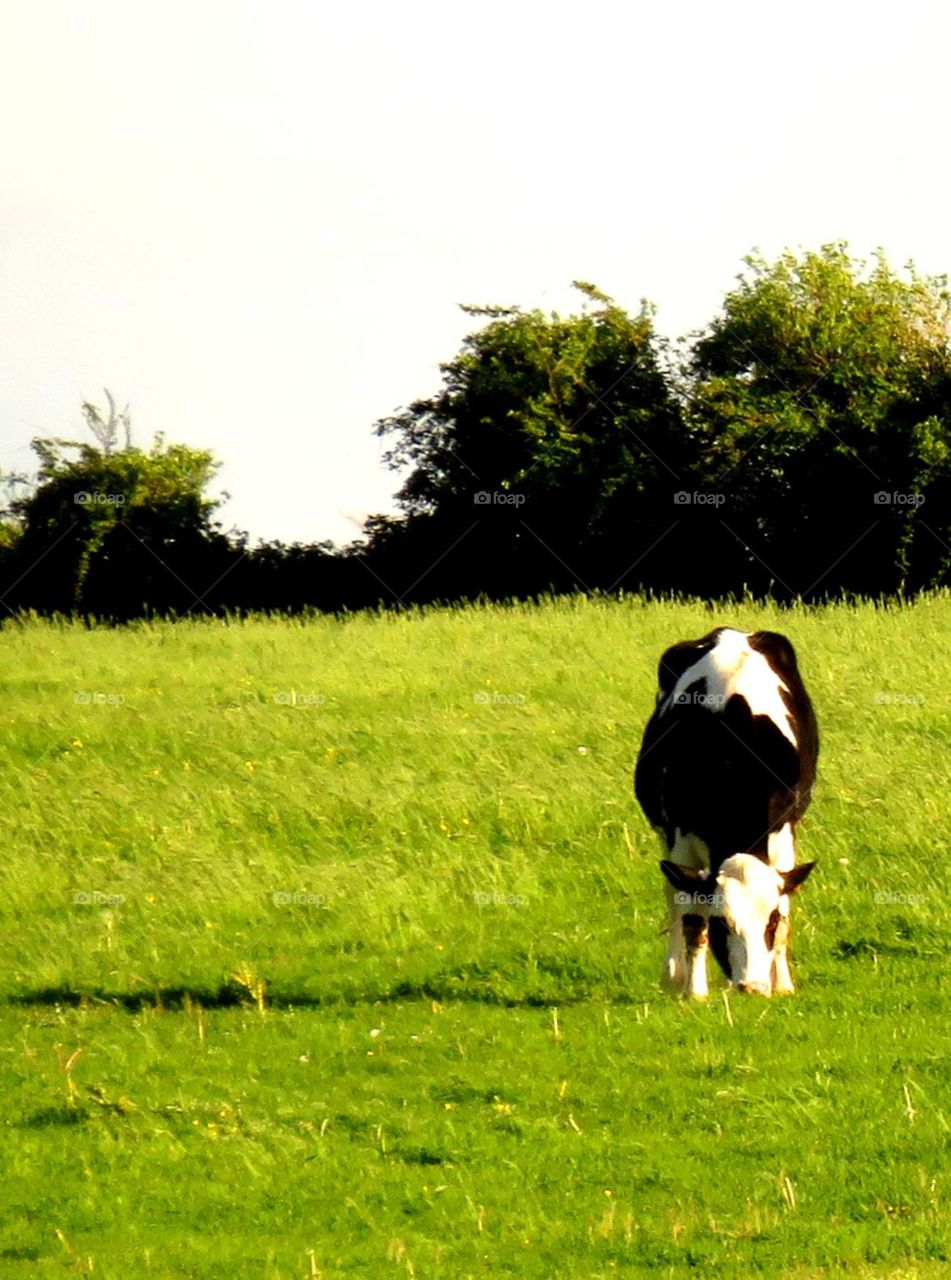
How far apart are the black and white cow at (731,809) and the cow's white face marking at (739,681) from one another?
0.01 meters

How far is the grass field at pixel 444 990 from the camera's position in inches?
366

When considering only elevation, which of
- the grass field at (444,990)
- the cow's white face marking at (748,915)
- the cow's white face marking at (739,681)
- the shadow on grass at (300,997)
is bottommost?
the shadow on grass at (300,997)

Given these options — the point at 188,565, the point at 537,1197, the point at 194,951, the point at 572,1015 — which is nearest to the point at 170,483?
the point at 188,565

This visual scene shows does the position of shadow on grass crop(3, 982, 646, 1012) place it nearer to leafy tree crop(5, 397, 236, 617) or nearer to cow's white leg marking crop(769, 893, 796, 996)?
cow's white leg marking crop(769, 893, 796, 996)

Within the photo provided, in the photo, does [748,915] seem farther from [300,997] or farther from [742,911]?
[300,997]

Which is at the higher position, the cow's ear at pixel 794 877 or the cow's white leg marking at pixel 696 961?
the cow's ear at pixel 794 877

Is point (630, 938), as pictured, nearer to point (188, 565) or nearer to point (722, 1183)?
point (722, 1183)

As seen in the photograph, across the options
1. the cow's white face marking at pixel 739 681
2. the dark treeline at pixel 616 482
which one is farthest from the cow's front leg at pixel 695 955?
the dark treeline at pixel 616 482

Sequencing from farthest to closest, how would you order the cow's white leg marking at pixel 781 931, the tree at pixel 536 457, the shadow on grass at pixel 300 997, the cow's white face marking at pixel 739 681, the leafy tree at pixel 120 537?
the leafy tree at pixel 120 537 < the tree at pixel 536 457 < the shadow on grass at pixel 300 997 < the cow's white face marking at pixel 739 681 < the cow's white leg marking at pixel 781 931

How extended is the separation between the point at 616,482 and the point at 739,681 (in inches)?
968

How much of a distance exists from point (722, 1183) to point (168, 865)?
10397mm

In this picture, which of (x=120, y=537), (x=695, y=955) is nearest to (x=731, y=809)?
(x=695, y=955)

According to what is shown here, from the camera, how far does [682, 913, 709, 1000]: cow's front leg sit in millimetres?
12930

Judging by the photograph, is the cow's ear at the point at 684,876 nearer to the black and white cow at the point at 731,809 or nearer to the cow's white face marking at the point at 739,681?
the black and white cow at the point at 731,809
